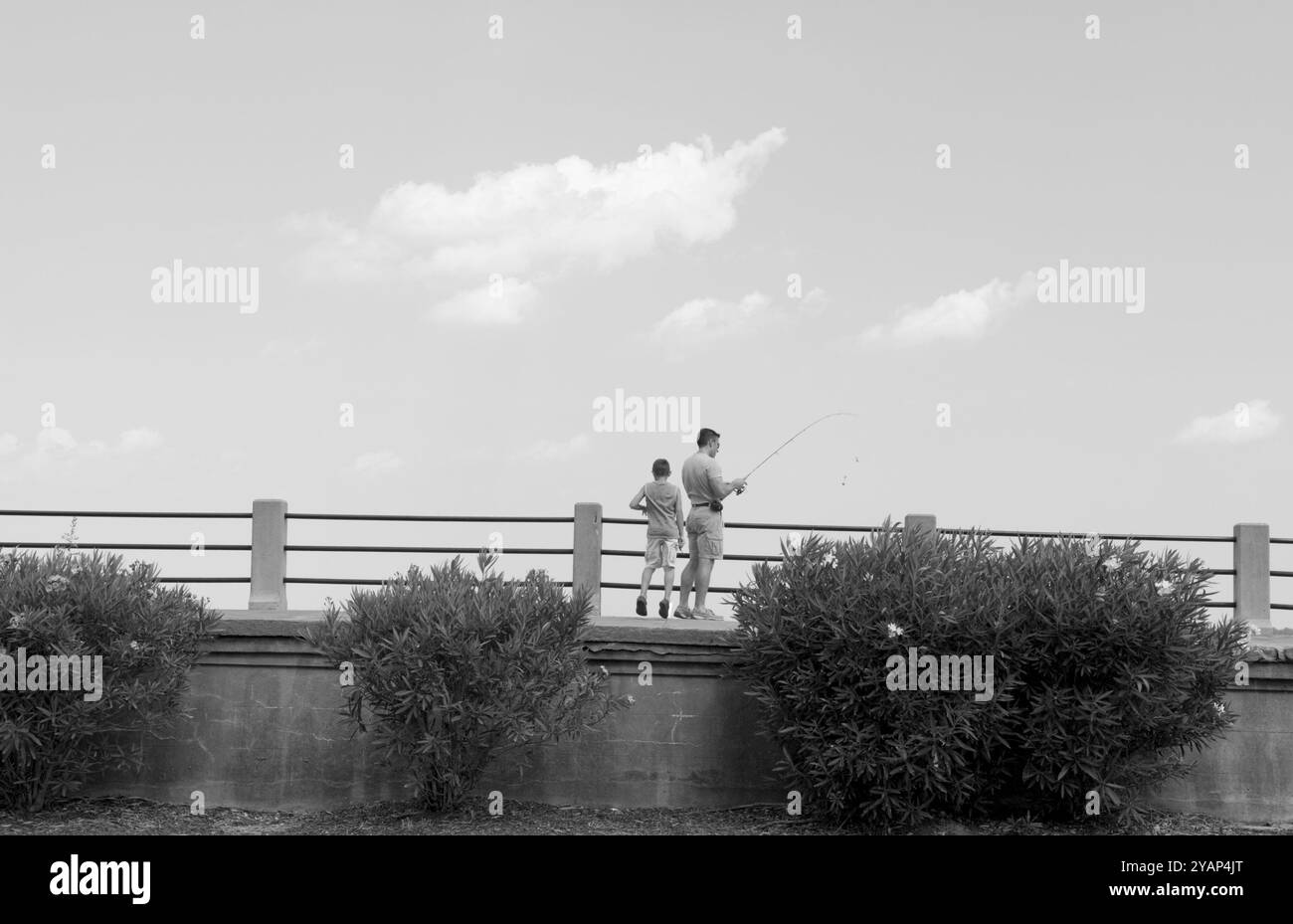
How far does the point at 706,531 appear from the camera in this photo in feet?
45.5

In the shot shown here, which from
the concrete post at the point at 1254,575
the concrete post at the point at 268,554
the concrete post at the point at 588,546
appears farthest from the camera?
the concrete post at the point at 1254,575

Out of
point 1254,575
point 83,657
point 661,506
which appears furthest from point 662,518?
point 1254,575

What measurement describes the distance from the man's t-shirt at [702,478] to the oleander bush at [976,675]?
10.1ft

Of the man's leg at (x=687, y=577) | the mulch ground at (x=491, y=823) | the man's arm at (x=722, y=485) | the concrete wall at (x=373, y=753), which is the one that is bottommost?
the mulch ground at (x=491, y=823)

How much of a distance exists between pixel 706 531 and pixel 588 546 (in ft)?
5.77

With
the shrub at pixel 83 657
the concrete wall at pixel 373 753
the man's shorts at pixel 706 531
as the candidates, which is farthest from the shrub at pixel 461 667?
the man's shorts at pixel 706 531

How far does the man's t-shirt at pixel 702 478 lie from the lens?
13680mm

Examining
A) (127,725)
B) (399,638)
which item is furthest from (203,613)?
(399,638)

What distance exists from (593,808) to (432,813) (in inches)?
57.4

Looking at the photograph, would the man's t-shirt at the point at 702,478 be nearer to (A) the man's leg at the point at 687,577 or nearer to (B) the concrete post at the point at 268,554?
(A) the man's leg at the point at 687,577

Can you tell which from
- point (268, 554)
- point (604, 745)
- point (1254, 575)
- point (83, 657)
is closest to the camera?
point (83, 657)

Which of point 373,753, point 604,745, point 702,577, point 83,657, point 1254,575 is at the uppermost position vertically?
point 1254,575

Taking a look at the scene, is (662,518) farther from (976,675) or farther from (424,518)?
(976,675)

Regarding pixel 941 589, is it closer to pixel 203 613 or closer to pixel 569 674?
pixel 569 674
